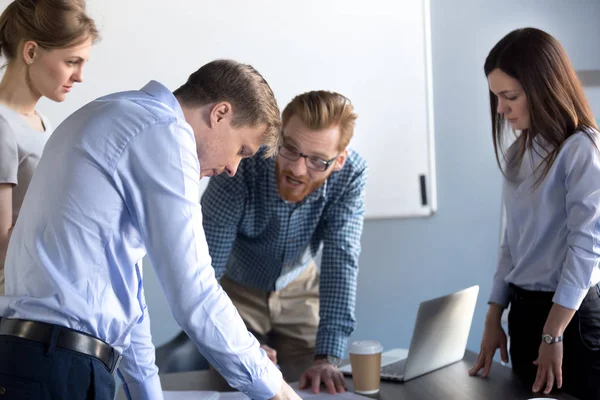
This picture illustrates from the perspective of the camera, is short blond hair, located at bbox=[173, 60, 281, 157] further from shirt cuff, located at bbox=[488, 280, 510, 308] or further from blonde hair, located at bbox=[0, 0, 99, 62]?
shirt cuff, located at bbox=[488, 280, 510, 308]

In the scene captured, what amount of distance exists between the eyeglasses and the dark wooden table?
2.09ft

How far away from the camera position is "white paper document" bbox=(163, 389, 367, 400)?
1.60m

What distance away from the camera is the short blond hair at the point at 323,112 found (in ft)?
6.81

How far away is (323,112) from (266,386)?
3.47ft

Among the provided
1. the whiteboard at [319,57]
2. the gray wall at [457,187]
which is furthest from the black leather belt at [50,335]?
the gray wall at [457,187]

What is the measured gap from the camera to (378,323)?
3.38 m

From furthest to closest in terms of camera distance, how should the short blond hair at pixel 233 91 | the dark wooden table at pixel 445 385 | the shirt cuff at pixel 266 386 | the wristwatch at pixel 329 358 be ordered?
the wristwatch at pixel 329 358 < the dark wooden table at pixel 445 385 < the short blond hair at pixel 233 91 < the shirt cuff at pixel 266 386

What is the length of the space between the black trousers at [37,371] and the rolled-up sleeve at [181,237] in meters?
0.19

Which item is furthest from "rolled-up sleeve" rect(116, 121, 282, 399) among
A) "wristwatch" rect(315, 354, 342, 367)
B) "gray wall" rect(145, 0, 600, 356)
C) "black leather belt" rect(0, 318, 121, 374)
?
"gray wall" rect(145, 0, 600, 356)

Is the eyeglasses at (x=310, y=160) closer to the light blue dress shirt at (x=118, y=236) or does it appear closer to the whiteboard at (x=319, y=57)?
the light blue dress shirt at (x=118, y=236)

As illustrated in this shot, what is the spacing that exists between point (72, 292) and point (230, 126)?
0.44m

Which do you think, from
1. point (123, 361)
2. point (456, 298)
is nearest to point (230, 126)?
point (123, 361)

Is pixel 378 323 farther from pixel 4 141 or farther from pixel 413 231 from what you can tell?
pixel 4 141

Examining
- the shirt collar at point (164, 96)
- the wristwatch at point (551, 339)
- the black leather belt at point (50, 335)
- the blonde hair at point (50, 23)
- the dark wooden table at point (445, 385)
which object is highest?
the blonde hair at point (50, 23)
